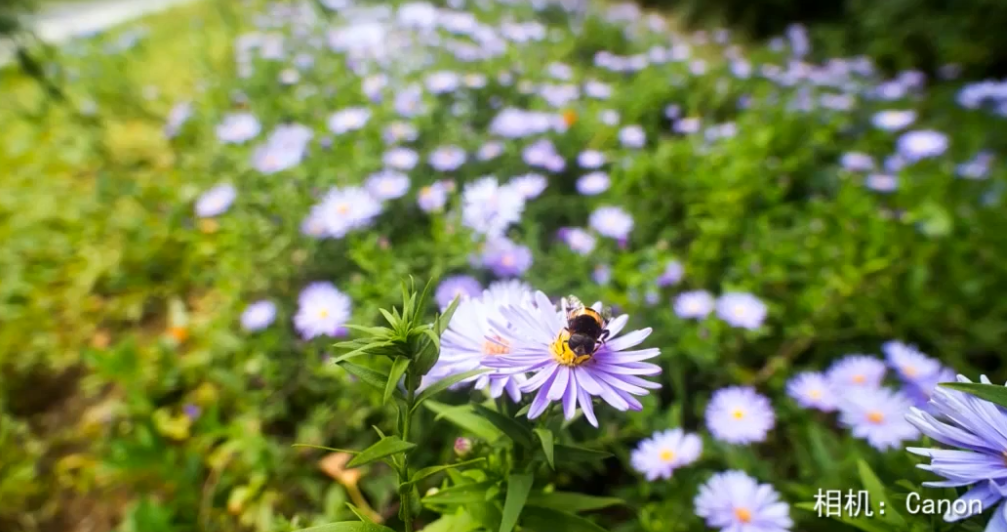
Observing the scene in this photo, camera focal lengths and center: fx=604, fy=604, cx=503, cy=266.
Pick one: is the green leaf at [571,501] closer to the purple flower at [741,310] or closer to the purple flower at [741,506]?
the purple flower at [741,506]

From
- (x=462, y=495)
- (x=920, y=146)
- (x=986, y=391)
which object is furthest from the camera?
(x=920, y=146)

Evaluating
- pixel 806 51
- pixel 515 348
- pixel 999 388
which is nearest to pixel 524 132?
pixel 515 348

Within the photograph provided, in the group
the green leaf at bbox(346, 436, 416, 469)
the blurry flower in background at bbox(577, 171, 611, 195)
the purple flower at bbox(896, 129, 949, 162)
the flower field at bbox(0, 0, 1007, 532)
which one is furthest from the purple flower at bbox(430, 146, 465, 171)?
the purple flower at bbox(896, 129, 949, 162)

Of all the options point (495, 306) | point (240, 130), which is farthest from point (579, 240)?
point (240, 130)

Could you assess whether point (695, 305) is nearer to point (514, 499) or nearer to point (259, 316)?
point (514, 499)

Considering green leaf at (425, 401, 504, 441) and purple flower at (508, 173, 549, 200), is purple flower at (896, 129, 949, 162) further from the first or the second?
green leaf at (425, 401, 504, 441)

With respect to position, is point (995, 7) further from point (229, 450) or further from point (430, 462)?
point (229, 450)
